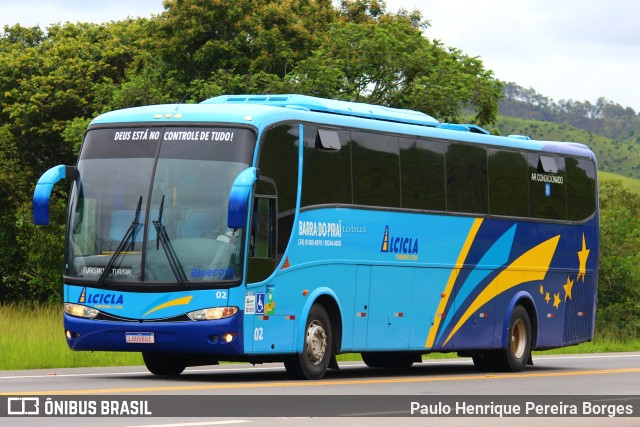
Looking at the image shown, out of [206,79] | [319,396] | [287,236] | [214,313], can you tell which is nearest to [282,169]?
[287,236]

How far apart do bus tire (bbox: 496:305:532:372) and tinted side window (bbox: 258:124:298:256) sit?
22.0 ft

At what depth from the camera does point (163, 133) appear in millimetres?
18594

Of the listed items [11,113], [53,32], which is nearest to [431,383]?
[11,113]

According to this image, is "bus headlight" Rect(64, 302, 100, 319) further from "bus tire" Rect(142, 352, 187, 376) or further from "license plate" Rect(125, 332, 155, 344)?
"bus tire" Rect(142, 352, 187, 376)

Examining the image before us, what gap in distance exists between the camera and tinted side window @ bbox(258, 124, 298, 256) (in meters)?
18.5

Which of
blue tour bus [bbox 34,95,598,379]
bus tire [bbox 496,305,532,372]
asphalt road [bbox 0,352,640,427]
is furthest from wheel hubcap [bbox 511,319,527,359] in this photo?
asphalt road [bbox 0,352,640,427]

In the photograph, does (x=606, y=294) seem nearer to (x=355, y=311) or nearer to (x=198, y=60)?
(x=198, y=60)

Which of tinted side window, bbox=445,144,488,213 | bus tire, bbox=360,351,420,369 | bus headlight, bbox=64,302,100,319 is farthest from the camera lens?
bus tire, bbox=360,351,420,369

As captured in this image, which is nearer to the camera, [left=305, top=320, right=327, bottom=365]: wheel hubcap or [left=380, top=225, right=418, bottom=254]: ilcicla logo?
[left=305, top=320, right=327, bottom=365]: wheel hubcap

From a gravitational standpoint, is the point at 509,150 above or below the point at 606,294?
above

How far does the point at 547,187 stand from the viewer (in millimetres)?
25531

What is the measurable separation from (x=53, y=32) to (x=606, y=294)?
24688 mm

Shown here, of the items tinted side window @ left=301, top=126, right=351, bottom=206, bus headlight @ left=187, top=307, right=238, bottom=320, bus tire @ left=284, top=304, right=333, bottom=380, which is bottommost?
bus tire @ left=284, top=304, right=333, bottom=380

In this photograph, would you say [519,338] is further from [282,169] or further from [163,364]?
[282,169]
